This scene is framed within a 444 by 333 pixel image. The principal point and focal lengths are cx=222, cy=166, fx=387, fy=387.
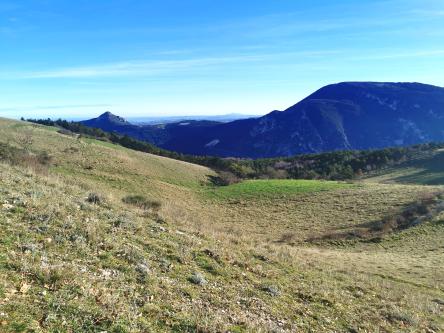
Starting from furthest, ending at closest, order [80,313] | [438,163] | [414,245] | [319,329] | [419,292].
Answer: [438,163] < [414,245] < [419,292] < [319,329] < [80,313]

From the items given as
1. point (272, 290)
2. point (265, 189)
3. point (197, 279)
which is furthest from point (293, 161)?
point (197, 279)

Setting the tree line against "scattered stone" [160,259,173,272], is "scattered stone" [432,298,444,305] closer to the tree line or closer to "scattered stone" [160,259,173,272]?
"scattered stone" [160,259,173,272]

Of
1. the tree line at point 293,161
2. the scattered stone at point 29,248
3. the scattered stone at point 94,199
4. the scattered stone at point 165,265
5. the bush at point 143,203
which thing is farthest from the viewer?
the tree line at point 293,161

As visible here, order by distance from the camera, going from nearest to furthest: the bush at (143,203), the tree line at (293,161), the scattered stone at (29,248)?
the scattered stone at (29,248)
the bush at (143,203)
the tree line at (293,161)

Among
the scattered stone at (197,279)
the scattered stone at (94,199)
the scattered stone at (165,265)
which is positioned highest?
the scattered stone at (94,199)

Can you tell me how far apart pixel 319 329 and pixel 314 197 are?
51.2 meters

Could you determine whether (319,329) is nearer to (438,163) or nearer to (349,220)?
(349,220)

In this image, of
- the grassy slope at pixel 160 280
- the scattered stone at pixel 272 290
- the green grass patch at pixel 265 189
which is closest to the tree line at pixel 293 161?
the green grass patch at pixel 265 189

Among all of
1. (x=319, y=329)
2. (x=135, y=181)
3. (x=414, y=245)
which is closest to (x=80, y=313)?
(x=319, y=329)

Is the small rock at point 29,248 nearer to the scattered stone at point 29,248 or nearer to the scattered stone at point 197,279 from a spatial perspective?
the scattered stone at point 29,248

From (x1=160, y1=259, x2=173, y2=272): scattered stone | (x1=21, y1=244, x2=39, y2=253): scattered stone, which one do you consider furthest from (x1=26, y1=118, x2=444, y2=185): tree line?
(x1=21, y1=244, x2=39, y2=253): scattered stone

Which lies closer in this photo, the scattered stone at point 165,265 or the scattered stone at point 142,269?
the scattered stone at point 142,269

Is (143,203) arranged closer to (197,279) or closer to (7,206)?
(7,206)

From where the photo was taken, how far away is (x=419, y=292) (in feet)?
60.5
